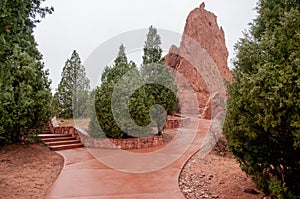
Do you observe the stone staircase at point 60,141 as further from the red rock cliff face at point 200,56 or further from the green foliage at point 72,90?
the red rock cliff face at point 200,56

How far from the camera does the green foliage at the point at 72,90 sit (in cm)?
1252

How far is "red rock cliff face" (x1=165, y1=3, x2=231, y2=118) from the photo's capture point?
1953 cm

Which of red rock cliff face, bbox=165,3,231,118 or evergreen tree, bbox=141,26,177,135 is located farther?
red rock cliff face, bbox=165,3,231,118

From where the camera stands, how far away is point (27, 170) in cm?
479

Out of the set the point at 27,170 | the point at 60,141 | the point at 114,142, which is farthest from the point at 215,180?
the point at 60,141

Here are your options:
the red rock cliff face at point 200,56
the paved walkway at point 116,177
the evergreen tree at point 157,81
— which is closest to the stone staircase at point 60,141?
the paved walkway at point 116,177

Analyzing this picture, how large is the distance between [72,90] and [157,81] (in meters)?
5.46

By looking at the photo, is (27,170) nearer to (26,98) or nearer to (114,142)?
(26,98)

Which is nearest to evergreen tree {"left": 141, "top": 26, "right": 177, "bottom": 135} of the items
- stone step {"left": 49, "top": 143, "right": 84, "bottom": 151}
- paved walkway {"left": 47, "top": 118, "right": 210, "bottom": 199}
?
paved walkway {"left": 47, "top": 118, "right": 210, "bottom": 199}

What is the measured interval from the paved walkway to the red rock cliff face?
44.1ft

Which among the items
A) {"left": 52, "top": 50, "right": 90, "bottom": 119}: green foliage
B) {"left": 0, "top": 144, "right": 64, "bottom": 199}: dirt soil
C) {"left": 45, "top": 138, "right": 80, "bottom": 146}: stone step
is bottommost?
{"left": 0, "top": 144, "right": 64, "bottom": 199}: dirt soil

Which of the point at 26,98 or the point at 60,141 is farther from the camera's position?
the point at 60,141

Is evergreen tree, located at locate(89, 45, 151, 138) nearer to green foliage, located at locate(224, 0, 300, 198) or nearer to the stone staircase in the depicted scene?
the stone staircase

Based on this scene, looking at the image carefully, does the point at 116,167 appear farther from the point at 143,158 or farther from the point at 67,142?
the point at 67,142
